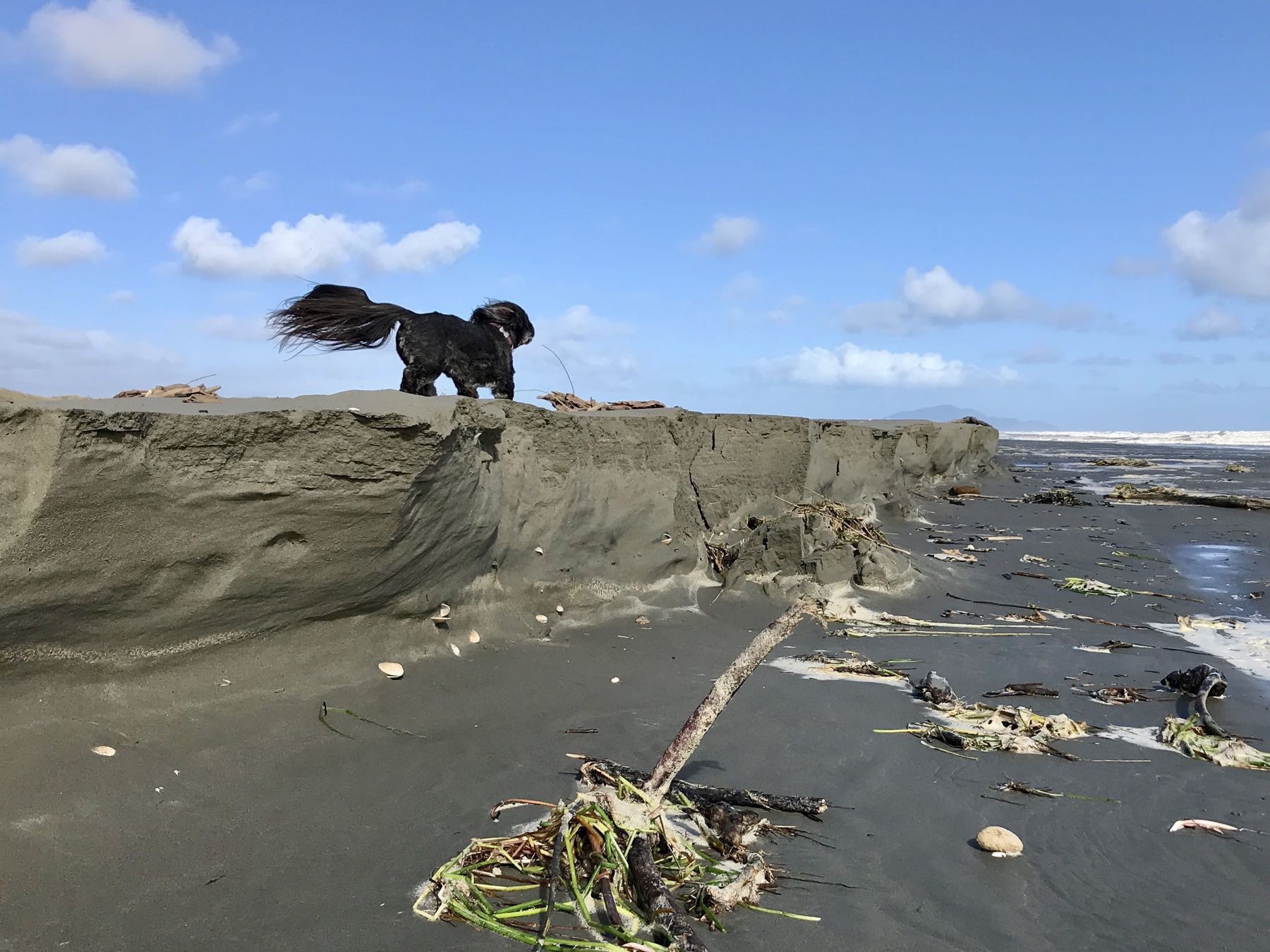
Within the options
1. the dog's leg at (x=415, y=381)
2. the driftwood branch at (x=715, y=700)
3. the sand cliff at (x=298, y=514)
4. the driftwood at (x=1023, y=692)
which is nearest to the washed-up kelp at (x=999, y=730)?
the driftwood at (x=1023, y=692)

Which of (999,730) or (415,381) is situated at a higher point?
(415,381)

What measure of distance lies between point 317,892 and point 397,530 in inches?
76.7

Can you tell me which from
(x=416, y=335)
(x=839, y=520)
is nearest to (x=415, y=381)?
(x=416, y=335)

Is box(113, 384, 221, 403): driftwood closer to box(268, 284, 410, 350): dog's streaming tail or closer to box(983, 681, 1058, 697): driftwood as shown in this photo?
box(268, 284, 410, 350): dog's streaming tail

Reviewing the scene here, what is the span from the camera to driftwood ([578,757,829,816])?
3041 millimetres

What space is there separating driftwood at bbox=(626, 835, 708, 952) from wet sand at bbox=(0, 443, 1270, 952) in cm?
25

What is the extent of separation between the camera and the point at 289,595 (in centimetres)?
393

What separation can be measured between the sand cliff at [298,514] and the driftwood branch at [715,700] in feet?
6.73

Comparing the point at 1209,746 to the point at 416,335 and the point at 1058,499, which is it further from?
the point at 1058,499

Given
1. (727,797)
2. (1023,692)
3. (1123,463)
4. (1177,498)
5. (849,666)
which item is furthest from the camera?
(1123,463)

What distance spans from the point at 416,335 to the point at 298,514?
2.12 meters

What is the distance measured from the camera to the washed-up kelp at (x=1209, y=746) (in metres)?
3.89

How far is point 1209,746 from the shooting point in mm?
4070

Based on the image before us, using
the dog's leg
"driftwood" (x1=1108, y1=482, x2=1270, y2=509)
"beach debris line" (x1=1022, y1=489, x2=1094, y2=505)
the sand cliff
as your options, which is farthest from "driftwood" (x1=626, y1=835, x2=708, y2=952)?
"driftwood" (x1=1108, y1=482, x2=1270, y2=509)
